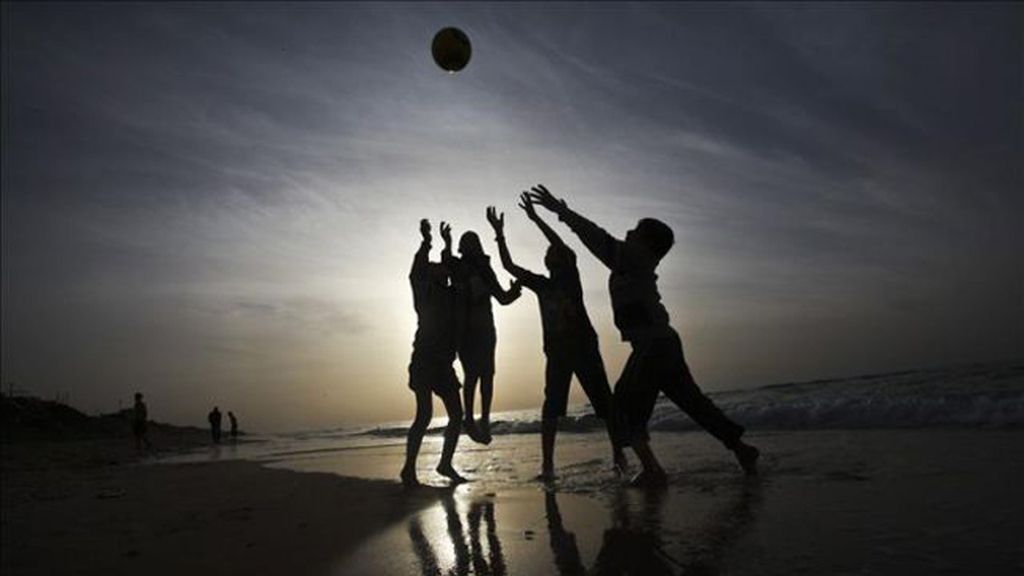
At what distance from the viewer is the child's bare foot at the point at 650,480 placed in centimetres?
485

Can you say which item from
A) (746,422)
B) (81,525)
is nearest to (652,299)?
(81,525)

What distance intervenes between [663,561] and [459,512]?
1.92 meters

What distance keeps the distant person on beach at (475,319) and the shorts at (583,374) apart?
86 cm

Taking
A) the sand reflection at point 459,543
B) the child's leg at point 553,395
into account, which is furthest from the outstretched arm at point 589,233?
the sand reflection at point 459,543

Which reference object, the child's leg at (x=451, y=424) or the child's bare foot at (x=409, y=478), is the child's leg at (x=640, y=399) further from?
the child's bare foot at (x=409, y=478)

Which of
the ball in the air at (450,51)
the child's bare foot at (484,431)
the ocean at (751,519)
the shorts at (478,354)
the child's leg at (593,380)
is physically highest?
the ball in the air at (450,51)

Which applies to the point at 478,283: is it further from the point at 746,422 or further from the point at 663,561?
the point at 746,422

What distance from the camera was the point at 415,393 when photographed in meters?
6.51

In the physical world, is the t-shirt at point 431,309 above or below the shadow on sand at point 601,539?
above

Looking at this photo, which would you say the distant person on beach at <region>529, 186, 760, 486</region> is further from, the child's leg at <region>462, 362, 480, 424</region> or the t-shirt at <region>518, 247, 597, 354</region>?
the child's leg at <region>462, 362, 480, 424</region>

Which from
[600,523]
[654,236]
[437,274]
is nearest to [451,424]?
[437,274]

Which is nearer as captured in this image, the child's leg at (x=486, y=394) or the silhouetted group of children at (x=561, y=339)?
the silhouetted group of children at (x=561, y=339)

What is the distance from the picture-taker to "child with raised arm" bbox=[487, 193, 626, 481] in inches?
237

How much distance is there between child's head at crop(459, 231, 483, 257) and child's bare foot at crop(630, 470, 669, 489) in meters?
2.76
